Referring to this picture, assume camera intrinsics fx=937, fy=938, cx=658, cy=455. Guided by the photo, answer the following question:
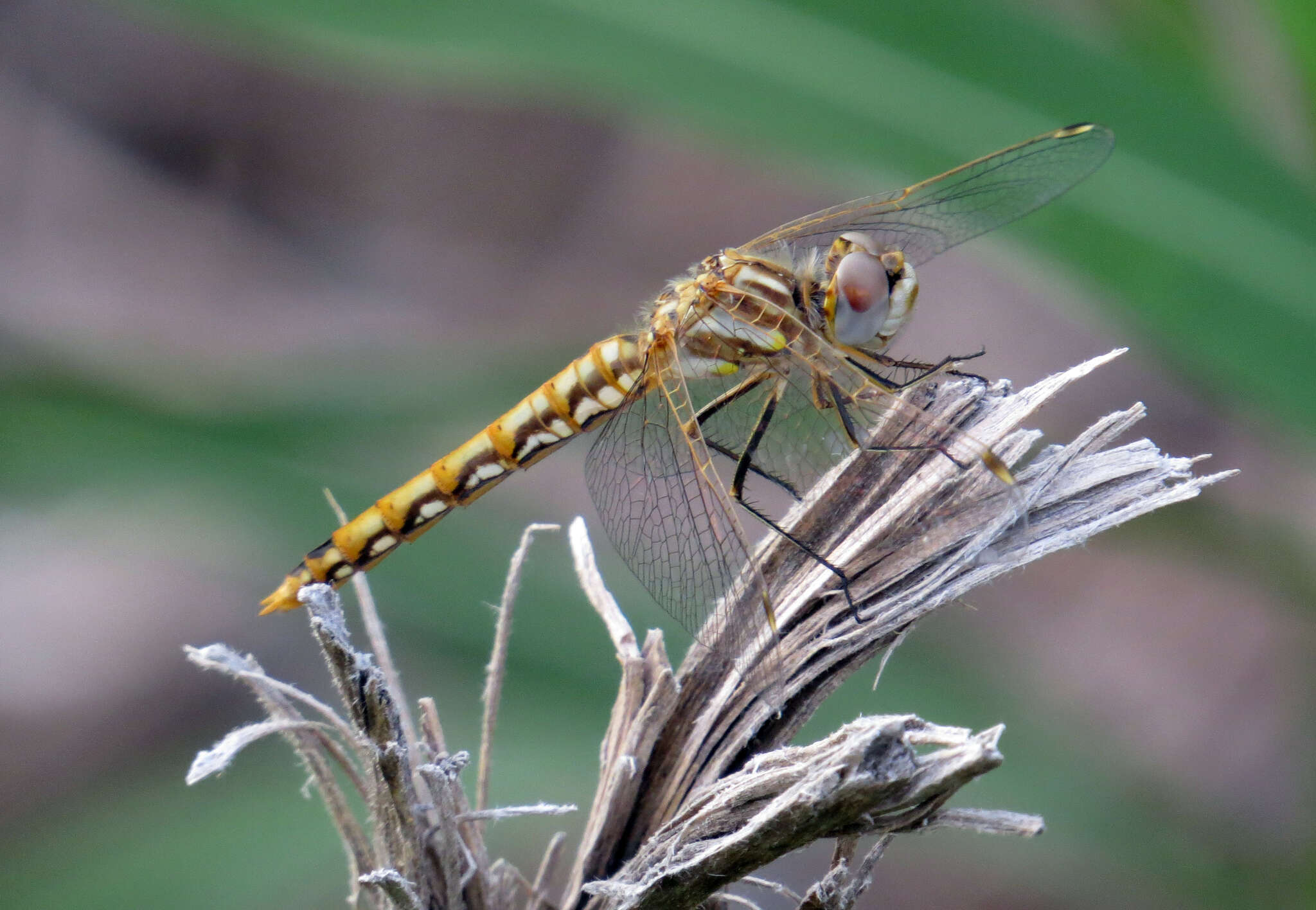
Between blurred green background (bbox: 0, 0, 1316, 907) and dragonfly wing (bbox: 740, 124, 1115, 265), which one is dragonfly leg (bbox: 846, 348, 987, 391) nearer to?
dragonfly wing (bbox: 740, 124, 1115, 265)

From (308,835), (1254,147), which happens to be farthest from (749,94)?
(308,835)

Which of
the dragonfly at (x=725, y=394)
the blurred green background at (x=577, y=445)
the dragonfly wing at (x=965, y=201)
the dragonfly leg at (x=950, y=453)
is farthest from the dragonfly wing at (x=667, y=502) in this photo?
the blurred green background at (x=577, y=445)

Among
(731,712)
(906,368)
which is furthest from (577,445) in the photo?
(731,712)

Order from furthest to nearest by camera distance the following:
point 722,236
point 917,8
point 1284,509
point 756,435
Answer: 1. point 722,236
2. point 1284,509
3. point 917,8
4. point 756,435

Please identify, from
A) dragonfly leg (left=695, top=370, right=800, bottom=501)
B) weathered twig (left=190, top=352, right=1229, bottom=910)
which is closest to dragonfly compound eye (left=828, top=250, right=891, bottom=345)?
dragonfly leg (left=695, top=370, right=800, bottom=501)

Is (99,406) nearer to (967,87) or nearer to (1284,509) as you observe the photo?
(967,87)

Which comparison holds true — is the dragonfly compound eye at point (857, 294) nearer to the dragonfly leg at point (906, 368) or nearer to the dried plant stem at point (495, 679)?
the dragonfly leg at point (906, 368)

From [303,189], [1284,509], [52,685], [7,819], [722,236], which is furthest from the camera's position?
[722,236]
